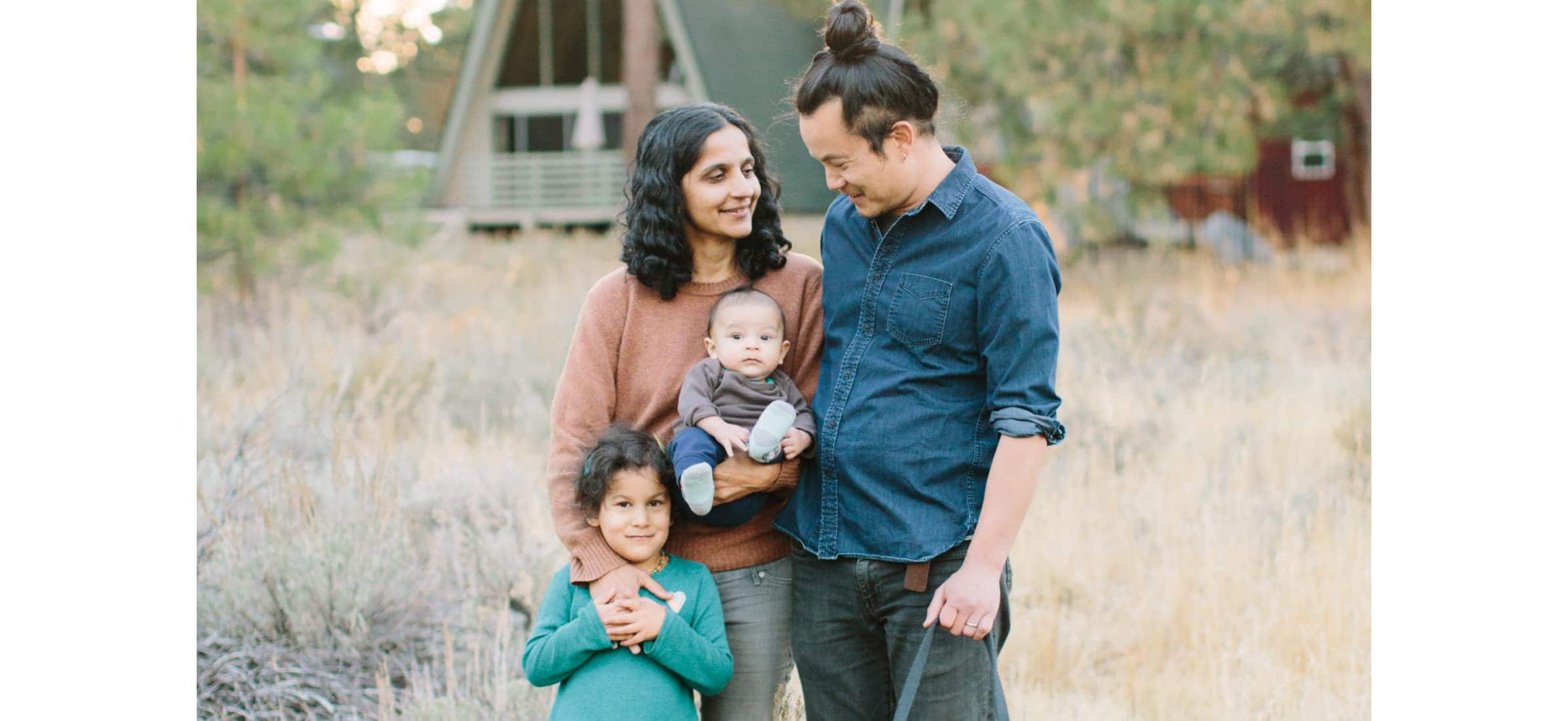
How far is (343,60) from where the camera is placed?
3553 centimetres

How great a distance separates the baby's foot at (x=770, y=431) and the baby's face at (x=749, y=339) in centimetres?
11

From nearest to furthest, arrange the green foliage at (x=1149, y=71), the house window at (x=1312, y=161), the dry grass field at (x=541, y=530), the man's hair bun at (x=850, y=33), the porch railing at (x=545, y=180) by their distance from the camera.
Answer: the man's hair bun at (x=850, y=33) → the dry grass field at (x=541, y=530) → the green foliage at (x=1149, y=71) → the porch railing at (x=545, y=180) → the house window at (x=1312, y=161)

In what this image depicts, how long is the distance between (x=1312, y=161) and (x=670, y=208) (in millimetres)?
25064

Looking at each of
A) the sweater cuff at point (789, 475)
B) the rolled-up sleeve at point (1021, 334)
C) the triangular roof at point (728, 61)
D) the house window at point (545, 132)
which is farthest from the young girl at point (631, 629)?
the house window at point (545, 132)

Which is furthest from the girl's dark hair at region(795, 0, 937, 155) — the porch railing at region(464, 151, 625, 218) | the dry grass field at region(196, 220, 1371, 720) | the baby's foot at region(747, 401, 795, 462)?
the porch railing at region(464, 151, 625, 218)

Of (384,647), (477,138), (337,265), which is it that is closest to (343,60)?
(477,138)

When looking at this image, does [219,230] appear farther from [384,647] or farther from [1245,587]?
[1245,587]

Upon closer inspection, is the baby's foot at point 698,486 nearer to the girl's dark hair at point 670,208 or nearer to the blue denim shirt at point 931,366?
the blue denim shirt at point 931,366

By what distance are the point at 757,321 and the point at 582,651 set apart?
31.6 inches

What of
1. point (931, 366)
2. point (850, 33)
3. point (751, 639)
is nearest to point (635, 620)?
point (751, 639)

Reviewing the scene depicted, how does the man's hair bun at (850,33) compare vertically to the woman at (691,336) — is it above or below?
above

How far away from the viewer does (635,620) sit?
98.7 inches

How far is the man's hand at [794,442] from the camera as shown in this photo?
8.19ft

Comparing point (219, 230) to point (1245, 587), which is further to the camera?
point (219, 230)
